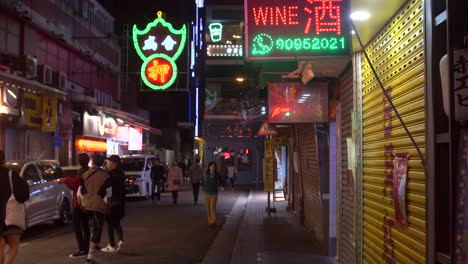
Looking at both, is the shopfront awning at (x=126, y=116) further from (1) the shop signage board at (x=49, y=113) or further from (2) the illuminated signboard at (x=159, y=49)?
(2) the illuminated signboard at (x=159, y=49)

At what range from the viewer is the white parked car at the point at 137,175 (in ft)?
80.4

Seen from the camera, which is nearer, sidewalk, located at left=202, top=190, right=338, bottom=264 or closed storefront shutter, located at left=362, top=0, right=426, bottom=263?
closed storefront shutter, located at left=362, top=0, right=426, bottom=263

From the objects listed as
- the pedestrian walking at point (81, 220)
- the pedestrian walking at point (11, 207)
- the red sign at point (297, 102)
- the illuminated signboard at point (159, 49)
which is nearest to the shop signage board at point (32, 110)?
the illuminated signboard at point (159, 49)

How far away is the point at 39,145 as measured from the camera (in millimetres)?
23250

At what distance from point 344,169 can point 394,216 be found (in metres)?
3.25

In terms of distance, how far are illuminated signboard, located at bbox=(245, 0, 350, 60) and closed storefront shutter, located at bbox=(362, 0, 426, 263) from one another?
1.82ft

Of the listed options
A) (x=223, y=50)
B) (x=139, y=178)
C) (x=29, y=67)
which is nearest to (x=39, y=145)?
(x=139, y=178)

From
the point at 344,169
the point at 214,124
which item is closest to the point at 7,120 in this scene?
the point at 344,169

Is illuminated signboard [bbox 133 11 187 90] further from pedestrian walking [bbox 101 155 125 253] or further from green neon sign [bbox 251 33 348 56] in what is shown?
green neon sign [bbox 251 33 348 56]

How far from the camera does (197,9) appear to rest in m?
43.5

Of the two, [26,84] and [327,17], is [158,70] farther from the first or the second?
[327,17]

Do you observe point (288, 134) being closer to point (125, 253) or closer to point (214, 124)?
point (125, 253)

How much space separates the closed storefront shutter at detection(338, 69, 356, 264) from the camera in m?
8.30

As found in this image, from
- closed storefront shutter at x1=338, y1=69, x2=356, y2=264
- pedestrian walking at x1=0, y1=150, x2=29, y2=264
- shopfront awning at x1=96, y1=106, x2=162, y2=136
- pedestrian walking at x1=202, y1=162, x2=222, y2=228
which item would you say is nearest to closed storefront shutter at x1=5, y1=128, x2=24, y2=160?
shopfront awning at x1=96, y1=106, x2=162, y2=136
